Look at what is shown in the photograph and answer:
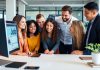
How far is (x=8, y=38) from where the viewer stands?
2.42 meters

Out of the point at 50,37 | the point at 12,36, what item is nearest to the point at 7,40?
the point at 12,36

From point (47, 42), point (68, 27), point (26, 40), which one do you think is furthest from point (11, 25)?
point (68, 27)

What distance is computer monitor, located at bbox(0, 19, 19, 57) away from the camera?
86.7 inches

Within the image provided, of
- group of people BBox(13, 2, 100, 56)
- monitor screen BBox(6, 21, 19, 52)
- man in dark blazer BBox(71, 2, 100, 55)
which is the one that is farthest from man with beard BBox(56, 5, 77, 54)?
monitor screen BBox(6, 21, 19, 52)

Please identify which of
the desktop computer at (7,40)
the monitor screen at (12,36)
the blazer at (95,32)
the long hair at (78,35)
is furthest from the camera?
the long hair at (78,35)

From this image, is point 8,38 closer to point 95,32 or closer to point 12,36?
point 12,36

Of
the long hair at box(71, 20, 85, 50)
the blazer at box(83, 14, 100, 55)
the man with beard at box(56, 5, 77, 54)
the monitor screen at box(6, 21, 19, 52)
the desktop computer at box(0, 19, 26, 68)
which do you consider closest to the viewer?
the desktop computer at box(0, 19, 26, 68)

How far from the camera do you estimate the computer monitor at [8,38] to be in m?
2.20

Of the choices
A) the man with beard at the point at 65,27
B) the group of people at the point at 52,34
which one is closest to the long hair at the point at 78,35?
the group of people at the point at 52,34

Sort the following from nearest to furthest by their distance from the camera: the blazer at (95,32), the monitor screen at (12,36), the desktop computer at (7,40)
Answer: the desktop computer at (7,40) < the monitor screen at (12,36) < the blazer at (95,32)

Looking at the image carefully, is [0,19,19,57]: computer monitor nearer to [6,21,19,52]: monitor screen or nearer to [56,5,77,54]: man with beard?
[6,21,19,52]: monitor screen

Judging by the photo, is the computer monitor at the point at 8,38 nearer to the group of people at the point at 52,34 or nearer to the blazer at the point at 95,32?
the group of people at the point at 52,34

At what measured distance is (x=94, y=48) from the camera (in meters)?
2.28

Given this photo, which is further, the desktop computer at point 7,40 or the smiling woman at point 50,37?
the smiling woman at point 50,37
